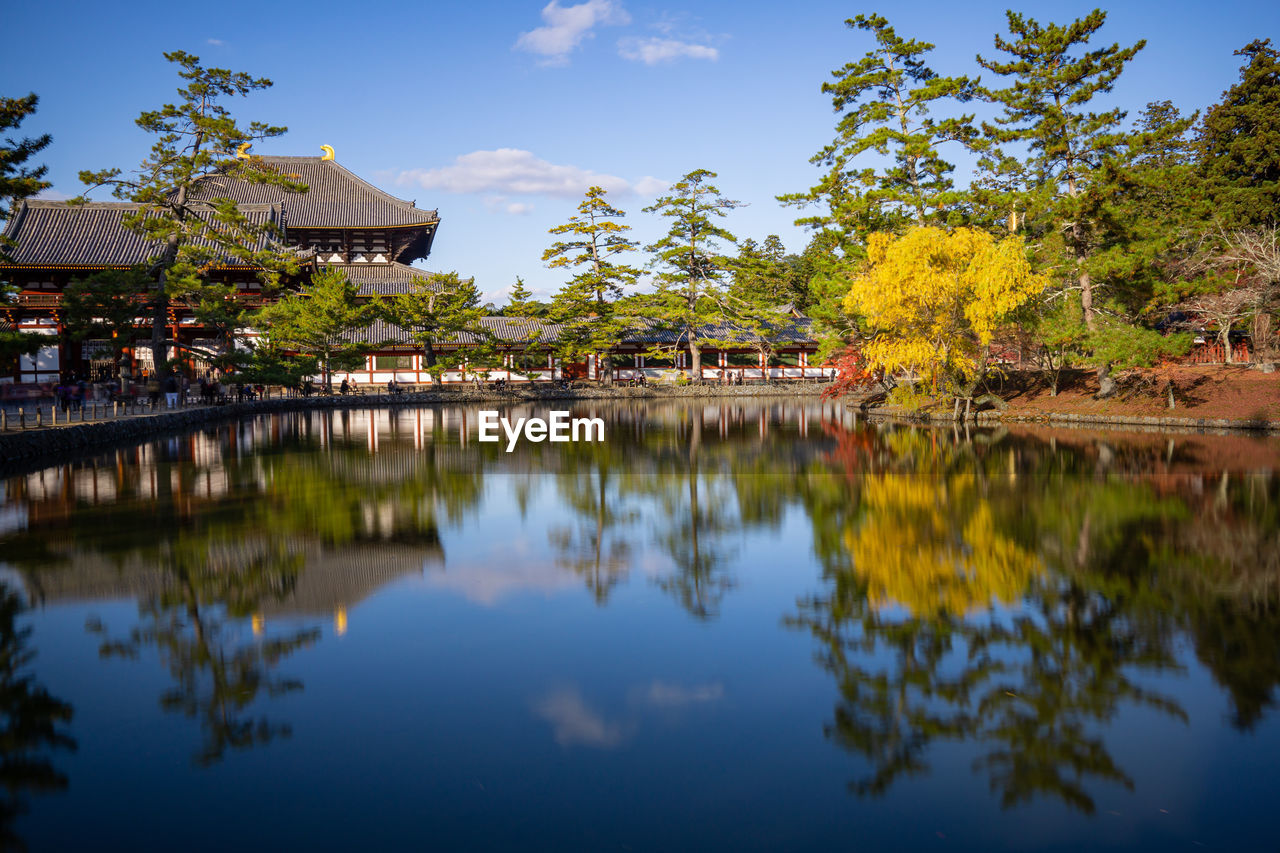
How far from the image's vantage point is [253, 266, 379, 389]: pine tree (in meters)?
34.8

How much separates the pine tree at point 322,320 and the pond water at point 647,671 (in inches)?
930

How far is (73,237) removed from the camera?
36.0m

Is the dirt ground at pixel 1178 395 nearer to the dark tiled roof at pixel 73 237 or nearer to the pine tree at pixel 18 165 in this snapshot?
the pine tree at pixel 18 165

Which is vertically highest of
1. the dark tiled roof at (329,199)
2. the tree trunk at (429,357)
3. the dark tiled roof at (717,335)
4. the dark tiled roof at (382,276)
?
the dark tiled roof at (329,199)

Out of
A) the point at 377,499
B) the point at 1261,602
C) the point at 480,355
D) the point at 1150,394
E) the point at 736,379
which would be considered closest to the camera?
the point at 1261,602

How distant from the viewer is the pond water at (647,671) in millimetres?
4035

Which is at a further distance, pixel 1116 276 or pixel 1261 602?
pixel 1116 276

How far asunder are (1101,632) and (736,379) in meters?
44.2

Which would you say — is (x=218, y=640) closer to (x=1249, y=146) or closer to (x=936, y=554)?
(x=936, y=554)

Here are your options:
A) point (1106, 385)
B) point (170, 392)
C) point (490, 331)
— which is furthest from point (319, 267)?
point (1106, 385)

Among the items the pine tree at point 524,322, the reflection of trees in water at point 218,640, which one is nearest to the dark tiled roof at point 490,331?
the pine tree at point 524,322

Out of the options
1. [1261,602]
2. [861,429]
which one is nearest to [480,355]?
[861,429]

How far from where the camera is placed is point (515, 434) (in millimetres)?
23578

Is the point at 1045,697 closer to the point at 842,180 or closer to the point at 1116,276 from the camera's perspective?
the point at 1116,276
